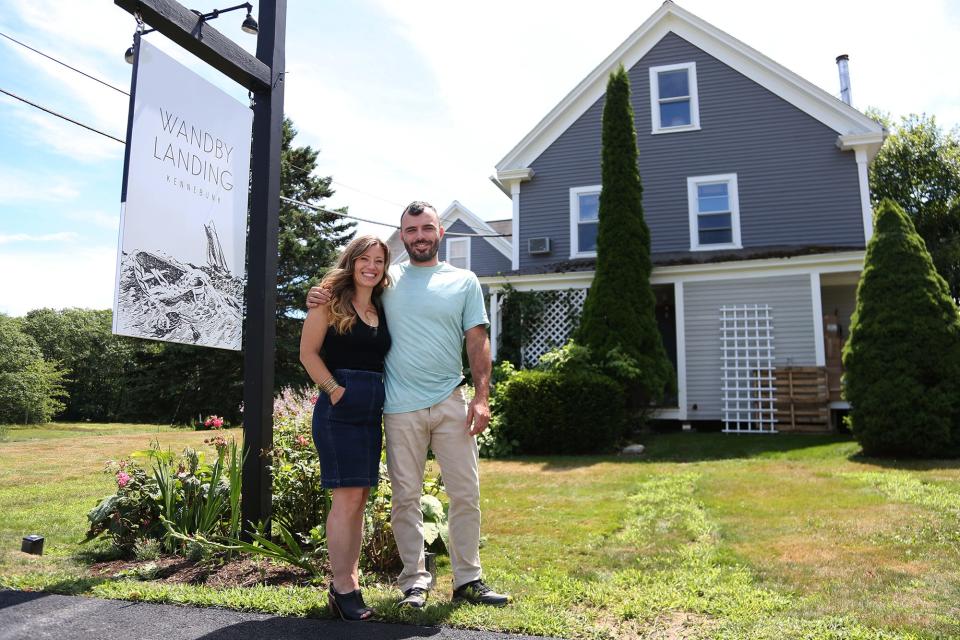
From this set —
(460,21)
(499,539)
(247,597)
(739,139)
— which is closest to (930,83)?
(739,139)

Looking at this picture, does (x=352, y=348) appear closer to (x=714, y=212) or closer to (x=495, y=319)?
(x=495, y=319)

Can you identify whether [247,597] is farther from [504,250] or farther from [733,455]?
[504,250]

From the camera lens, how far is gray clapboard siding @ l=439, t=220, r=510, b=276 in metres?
20.7

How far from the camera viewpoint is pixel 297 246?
22.6 m

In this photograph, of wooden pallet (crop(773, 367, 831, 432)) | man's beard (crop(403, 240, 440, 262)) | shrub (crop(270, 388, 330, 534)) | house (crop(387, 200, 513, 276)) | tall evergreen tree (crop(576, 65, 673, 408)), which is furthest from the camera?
house (crop(387, 200, 513, 276))

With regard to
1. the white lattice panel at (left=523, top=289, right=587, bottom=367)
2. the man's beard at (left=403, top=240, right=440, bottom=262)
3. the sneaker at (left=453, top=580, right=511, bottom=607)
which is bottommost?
the sneaker at (left=453, top=580, right=511, bottom=607)

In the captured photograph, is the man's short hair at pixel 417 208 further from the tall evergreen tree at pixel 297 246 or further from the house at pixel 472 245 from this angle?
the tall evergreen tree at pixel 297 246

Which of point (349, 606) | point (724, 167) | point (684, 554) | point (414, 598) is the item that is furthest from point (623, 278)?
point (349, 606)

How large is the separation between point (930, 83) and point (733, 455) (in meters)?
23.4

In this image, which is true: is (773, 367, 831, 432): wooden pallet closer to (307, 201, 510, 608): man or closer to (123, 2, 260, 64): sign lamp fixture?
(307, 201, 510, 608): man

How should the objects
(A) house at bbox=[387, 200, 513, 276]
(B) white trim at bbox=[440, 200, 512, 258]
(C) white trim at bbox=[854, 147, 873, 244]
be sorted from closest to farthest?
1. (C) white trim at bbox=[854, 147, 873, 244]
2. (A) house at bbox=[387, 200, 513, 276]
3. (B) white trim at bbox=[440, 200, 512, 258]

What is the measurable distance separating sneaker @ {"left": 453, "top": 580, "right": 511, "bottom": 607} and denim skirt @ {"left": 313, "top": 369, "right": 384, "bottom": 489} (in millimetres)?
673

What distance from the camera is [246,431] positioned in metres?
3.89

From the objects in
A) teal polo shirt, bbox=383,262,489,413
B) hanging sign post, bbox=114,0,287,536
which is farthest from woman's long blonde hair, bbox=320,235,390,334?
hanging sign post, bbox=114,0,287,536
